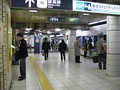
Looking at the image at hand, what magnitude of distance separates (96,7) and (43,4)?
5.30ft

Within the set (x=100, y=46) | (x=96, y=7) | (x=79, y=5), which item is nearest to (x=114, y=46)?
(x=100, y=46)

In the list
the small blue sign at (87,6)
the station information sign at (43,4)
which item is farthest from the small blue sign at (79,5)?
the station information sign at (43,4)

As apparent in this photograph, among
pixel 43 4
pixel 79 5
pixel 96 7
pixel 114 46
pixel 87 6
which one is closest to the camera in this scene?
pixel 43 4

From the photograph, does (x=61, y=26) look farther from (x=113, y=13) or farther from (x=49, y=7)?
(x=49, y=7)

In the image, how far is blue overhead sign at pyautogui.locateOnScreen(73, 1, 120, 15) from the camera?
476 cm

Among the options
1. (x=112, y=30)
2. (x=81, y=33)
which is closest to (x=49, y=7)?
(x=112, y=30)

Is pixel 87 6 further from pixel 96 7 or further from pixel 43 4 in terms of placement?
pixel 43 4

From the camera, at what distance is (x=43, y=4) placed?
14.2 ft

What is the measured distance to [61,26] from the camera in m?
13.0

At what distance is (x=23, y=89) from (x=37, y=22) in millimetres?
8481

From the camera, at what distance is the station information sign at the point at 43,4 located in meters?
4.18

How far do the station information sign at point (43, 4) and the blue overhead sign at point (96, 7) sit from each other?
10.2 inches

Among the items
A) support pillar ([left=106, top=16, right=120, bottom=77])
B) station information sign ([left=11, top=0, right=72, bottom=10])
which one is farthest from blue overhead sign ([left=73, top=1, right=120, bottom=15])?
support pillar ([left=106, top=16, right=120, bottom=77])

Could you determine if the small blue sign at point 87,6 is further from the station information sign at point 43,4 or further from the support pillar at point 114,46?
the support pillar at point 114,46
